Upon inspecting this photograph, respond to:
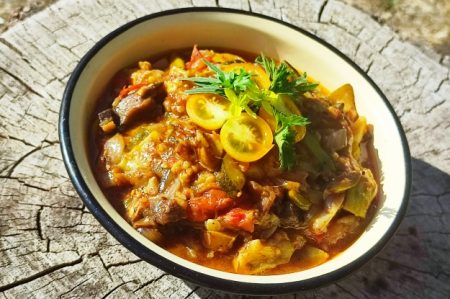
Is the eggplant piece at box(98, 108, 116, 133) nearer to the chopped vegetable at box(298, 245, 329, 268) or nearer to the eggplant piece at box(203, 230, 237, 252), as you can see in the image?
the eggplant piece at box(203, 230, 237, 252)

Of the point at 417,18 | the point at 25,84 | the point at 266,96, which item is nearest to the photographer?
the point at 266,96

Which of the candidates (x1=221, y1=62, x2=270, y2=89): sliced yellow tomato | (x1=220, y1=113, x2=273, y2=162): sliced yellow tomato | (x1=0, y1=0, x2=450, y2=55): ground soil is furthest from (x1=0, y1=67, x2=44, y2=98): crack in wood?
(x1=220, y1=113, x2=273, y2=162): sliced yellow tomato

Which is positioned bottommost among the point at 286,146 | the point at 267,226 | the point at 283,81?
the point at 267,226

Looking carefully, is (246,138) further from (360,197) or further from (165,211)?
(360,197)

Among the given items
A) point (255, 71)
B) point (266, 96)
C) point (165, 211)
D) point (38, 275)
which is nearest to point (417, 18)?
point (255, 71)

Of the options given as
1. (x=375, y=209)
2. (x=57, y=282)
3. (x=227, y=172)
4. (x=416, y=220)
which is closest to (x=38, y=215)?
(x=57, y=282)

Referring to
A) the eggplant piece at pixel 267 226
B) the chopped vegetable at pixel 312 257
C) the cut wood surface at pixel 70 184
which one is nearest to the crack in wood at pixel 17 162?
the cut wood surface at pixel 70 184

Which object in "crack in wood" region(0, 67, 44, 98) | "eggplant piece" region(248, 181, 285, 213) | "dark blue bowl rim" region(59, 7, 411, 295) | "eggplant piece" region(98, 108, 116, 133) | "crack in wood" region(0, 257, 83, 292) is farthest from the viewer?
"crack in wood" region(0, 67, 44, 98)
